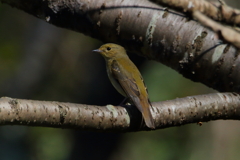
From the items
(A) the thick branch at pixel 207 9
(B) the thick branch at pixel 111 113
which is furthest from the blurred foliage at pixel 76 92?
(A) the thick branch at pixel 207 9

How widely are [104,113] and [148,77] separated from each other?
540cm

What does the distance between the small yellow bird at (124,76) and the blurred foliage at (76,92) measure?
6.78 feet

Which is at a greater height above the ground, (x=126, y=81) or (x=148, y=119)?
(x=148, y=119)

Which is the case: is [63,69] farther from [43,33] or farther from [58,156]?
[58,156]

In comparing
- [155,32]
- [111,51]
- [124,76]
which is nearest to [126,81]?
[124,76]

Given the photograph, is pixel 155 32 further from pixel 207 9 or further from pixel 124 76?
pixel 207 9

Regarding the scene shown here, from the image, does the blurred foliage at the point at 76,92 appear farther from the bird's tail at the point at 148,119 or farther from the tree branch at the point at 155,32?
the bird's tail at the point at 148,119

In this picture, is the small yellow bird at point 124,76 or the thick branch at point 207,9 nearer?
the thick branch at point 207,9

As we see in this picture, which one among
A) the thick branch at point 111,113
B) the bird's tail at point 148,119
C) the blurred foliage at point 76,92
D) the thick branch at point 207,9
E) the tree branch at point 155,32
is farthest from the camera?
the blurred foliage at point 76,92

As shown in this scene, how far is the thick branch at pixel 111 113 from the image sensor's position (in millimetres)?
2171

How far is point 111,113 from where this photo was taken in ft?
8.44

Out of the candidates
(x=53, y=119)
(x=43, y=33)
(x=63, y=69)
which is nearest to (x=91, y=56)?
(x=63, y=69)

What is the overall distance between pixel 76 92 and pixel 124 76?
146 inches

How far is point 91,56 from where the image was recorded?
8289 mm
